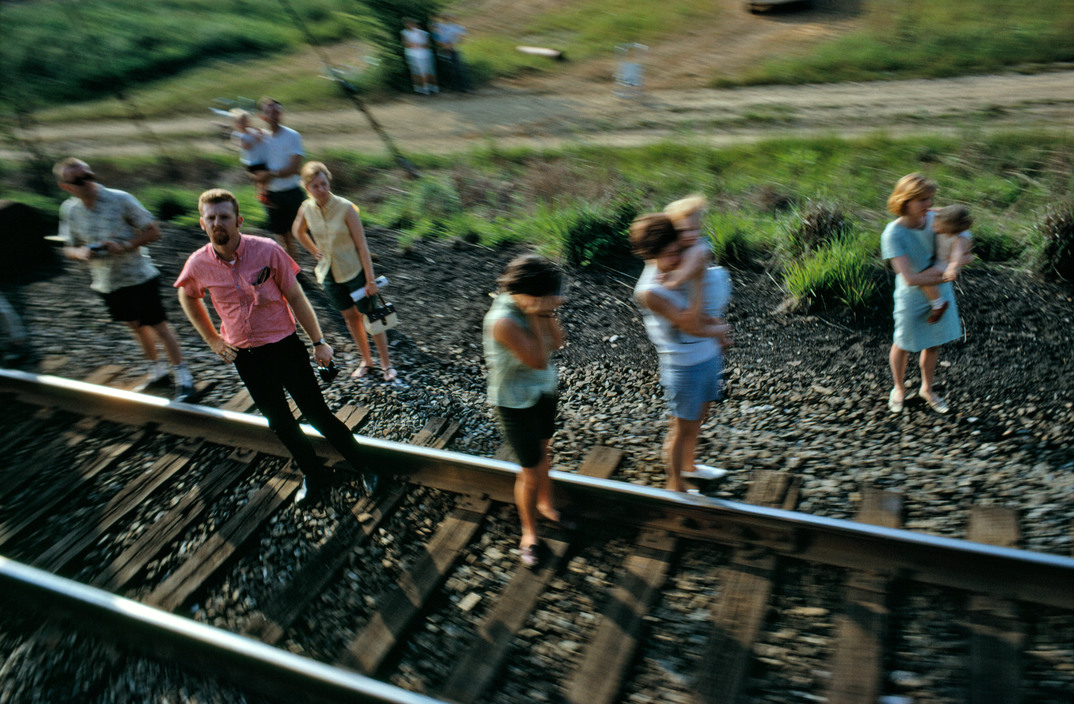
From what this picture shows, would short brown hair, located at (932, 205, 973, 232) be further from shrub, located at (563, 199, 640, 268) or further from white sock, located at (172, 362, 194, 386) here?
white sock, located at (172, 362, 194, 386)

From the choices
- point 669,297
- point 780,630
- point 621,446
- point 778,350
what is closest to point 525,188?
point 778,350

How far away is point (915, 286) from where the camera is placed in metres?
4.79

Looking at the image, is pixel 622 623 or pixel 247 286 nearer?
pixel 622 623

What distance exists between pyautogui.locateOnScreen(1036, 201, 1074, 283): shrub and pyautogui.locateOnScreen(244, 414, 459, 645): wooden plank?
4772mm

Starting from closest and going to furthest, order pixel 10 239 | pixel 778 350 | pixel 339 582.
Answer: pixel 339 582 → pixel 778 350 → pixel 10 239

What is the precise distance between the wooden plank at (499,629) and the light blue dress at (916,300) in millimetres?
2607

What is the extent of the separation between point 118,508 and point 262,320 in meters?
1.74

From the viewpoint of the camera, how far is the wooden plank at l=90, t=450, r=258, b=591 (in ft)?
14.3

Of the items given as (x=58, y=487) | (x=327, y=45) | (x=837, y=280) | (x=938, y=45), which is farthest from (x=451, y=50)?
(x=58, y=487)

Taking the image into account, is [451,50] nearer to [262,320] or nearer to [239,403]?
[239,403]

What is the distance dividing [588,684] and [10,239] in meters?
8.66

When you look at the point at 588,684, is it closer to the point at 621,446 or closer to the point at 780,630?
the point at 780,630

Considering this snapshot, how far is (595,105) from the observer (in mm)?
15234

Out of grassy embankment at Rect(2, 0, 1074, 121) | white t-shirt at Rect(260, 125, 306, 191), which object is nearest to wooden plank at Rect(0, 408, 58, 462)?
white t-shirt at Rect(260, 125, 306, 191)
